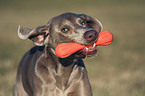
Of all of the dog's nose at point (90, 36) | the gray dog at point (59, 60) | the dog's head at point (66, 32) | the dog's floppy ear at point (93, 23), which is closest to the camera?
the dog's nose at point (90, 36)

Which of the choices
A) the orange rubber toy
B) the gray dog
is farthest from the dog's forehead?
the orange rubber toy

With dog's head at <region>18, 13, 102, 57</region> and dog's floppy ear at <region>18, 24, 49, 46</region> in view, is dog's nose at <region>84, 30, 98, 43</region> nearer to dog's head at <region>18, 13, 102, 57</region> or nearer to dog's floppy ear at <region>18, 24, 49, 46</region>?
dog's head at <region>18, 13, 102, 57</region>

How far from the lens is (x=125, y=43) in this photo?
40.8ft

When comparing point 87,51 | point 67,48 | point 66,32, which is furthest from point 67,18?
point 87,51

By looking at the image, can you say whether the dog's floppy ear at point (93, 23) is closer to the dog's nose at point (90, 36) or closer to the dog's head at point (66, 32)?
the dog's head at point (66, 32)

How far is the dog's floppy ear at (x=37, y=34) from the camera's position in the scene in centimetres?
461

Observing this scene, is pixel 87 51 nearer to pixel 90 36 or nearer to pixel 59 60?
pixel 90 36

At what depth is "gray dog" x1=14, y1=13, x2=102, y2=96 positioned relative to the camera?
4543 millimetres

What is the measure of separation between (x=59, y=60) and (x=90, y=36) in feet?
2.64

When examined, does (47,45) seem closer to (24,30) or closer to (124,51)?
(24,30)

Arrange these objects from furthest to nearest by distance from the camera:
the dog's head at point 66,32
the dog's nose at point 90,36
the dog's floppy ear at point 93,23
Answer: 1. the dog's floppy ear at point 93,23
2. the dog's head at point 66,32
3. the dog's nose at point 90,36

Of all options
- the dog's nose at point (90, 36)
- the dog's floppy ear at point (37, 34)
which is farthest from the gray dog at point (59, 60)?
the dog's nose at point (90, 36)

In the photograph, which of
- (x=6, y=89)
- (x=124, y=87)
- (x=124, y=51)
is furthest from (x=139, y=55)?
(x=6, y=89)

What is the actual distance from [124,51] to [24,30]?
6.58 m
